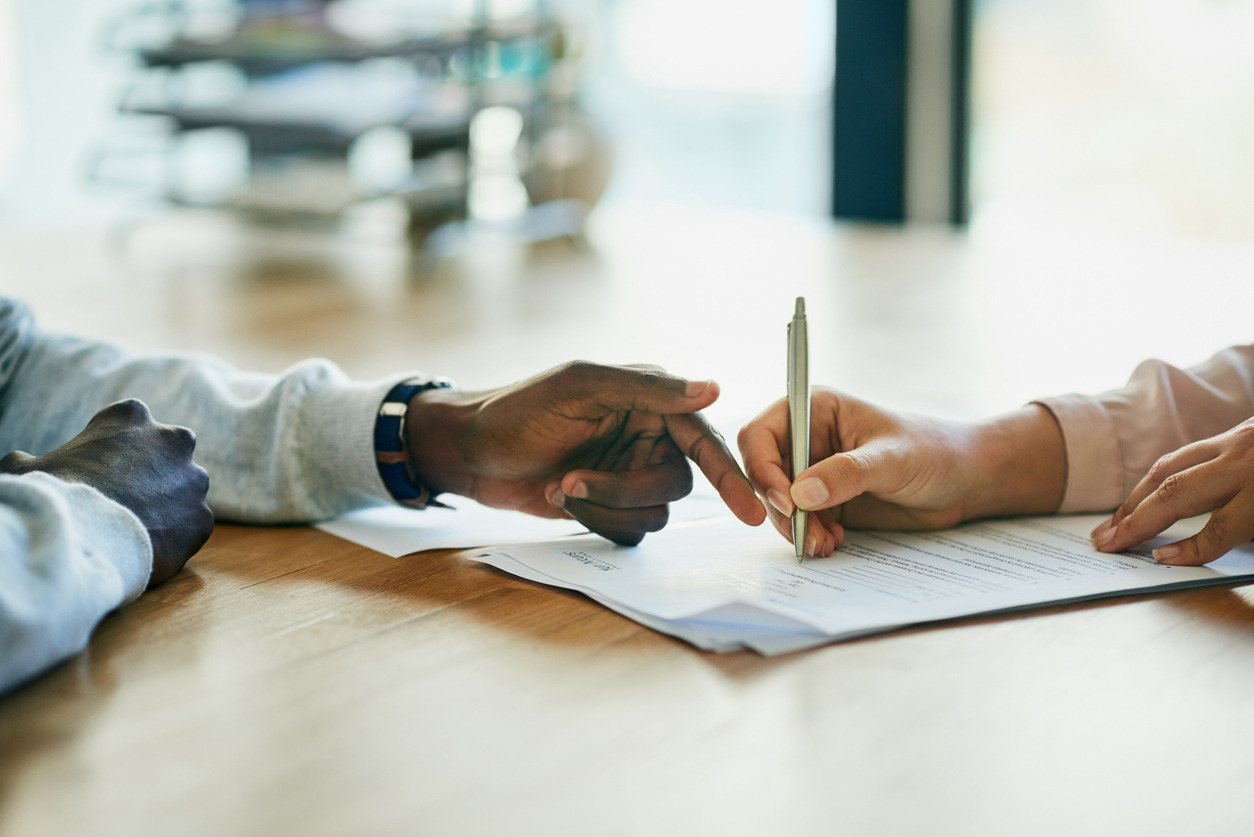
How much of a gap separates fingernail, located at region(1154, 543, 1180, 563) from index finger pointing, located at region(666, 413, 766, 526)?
0.74 ft

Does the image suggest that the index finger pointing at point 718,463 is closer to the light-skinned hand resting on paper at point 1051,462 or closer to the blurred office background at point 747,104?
the light-skinned hand resting on paper at point 1051,462

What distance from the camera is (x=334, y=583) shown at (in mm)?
686

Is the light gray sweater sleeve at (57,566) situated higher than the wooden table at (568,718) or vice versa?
the light gray sweater sleeve at (57,566)

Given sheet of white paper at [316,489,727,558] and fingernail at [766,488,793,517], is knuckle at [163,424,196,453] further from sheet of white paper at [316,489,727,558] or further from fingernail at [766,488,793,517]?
fingernail at [766,488,793,517]

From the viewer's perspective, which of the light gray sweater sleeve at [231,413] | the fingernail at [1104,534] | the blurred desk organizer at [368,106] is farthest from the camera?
the blurred desk organizer at [368,106]

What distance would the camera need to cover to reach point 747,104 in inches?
159

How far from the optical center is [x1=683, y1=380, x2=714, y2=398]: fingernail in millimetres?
654


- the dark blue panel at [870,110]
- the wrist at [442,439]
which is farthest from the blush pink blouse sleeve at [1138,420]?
the dark blue panel at [870,110]

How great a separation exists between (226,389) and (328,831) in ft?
1.60

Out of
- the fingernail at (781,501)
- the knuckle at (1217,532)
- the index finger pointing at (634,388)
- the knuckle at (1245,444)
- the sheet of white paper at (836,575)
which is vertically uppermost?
the index finger pointing at (634,388)

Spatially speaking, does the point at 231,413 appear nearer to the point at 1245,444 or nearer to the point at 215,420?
the point at 215,420

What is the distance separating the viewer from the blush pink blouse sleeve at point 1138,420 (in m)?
0.77

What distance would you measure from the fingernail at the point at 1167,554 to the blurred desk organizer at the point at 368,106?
218cm

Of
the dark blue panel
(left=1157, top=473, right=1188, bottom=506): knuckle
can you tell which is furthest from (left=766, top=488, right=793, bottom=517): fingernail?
the dark blue panel
